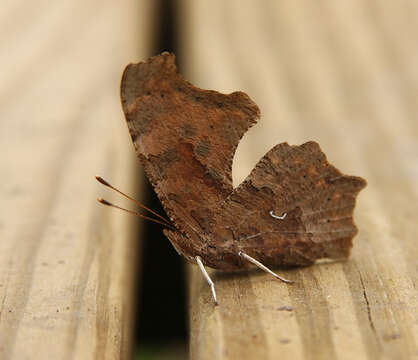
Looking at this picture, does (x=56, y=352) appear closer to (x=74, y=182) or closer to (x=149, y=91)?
(x=149, y=91)

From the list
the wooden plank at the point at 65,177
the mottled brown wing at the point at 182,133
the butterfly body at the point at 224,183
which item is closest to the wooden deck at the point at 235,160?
the wooden plank at the point at 65,177

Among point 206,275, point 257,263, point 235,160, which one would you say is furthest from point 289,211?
point 235,160

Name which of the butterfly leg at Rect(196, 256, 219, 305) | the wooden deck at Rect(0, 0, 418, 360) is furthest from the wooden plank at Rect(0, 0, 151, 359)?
the butterfly leg at Rect(196, 256, 219, 305)

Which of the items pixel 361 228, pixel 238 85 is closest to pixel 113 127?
pixel 238 85

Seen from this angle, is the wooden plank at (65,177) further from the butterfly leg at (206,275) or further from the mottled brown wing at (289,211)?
the mottled brown wing at (289,211)

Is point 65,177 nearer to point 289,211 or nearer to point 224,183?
point 224,183

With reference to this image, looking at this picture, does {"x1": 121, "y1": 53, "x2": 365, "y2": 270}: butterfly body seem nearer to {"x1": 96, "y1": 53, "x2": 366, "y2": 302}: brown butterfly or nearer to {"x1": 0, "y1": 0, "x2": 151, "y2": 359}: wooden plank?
{"x1": 96, "y1": 53, "x2": 366, "y2": 302}: brown butterfly
